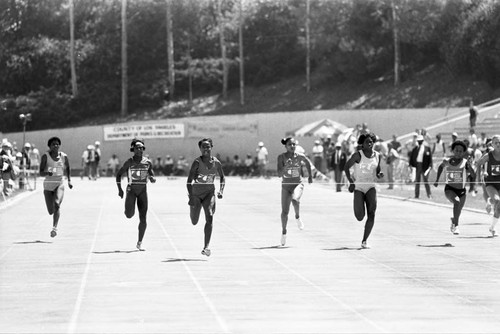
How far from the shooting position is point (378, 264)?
18688 millimetres

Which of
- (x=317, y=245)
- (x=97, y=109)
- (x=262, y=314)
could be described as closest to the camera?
(x=262, y=314)

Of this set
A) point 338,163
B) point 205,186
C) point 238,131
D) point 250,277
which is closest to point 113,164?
point 238,131

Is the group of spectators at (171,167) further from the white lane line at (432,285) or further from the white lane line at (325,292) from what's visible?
the white lane line at (432,285)

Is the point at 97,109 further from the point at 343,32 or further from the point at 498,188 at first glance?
the point at 498,188

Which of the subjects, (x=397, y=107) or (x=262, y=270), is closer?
(x=262, y=270)

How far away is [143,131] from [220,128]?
203 inches

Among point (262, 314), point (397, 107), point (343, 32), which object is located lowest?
point (262, 314)

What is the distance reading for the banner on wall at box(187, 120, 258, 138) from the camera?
72.5 metres

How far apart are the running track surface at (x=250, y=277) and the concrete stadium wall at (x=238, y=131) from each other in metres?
37.5

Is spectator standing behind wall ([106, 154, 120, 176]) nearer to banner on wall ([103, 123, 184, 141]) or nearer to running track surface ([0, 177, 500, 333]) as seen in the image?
banner on wall ([103, 123, 184, 141])

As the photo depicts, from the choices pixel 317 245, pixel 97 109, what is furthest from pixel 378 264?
pixel 97 109

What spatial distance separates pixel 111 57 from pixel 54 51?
4137 mm

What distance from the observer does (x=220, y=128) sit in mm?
73188

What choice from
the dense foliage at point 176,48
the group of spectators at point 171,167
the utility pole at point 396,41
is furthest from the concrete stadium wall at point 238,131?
the utility pole at point 396,41
